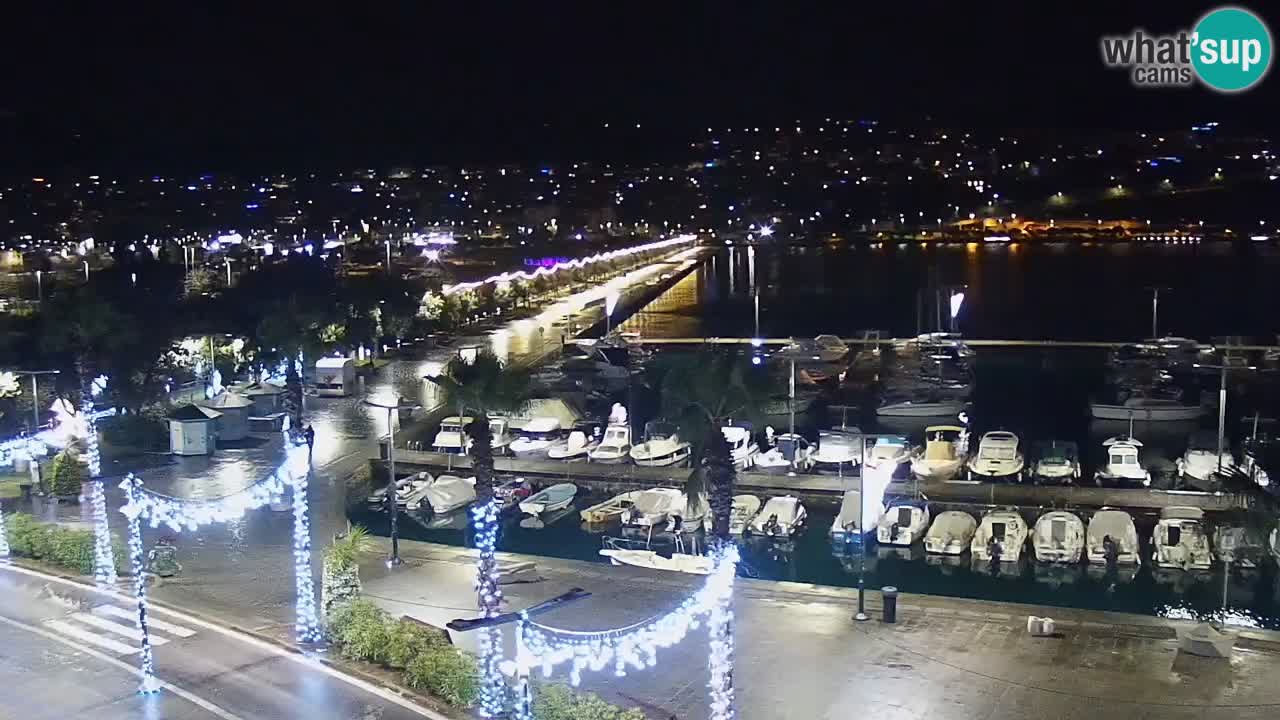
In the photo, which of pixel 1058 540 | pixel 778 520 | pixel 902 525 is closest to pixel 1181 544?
pixel 1058 540

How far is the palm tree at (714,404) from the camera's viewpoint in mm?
13406

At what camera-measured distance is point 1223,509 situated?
22.9 meters

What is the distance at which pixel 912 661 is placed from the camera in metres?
13.8

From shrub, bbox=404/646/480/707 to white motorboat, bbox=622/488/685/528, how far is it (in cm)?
1056

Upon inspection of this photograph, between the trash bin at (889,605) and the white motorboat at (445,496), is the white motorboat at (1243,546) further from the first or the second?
the white motorboat at (445,496)

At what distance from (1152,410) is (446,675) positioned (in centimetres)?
2735

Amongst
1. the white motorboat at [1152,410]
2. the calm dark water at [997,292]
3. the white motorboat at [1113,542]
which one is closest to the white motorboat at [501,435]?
the white motorboat at [1113,542]

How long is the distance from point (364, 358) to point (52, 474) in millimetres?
20143

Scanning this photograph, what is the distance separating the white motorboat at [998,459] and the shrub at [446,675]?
16.2 m

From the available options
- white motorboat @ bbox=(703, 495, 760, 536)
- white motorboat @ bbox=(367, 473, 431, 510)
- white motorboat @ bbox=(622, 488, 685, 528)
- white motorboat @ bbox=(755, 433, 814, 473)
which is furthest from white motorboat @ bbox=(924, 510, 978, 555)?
white motorboat @ bbox=(367, 473, 431, 510)

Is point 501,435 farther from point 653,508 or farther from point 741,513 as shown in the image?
point 741,513

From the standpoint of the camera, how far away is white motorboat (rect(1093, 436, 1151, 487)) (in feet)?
84.0

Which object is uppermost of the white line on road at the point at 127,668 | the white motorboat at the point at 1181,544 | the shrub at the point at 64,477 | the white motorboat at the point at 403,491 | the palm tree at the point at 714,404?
the palm tree at the point at 714,404

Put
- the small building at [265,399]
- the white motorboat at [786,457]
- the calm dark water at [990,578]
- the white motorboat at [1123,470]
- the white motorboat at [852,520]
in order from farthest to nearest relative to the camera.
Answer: the small building at [265,399], the white motorboat at [786,457], the white motorboat at [1123,470], the white motorboat at [852,520], the calm dark water at [990,578]
